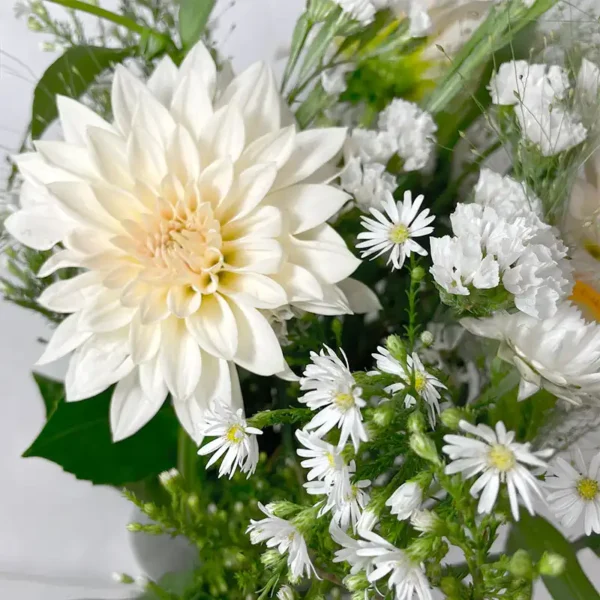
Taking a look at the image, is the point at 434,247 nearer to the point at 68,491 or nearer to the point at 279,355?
the point at 279,355

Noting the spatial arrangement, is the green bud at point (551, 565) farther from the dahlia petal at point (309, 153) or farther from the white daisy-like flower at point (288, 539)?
the dahlia petal at point (309, 153)

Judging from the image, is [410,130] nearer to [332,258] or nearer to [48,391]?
[332,258]

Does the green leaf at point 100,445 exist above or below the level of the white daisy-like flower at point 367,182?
below

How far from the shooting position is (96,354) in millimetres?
316

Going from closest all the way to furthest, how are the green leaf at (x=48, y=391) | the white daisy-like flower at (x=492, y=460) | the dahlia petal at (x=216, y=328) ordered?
1. the white daisy-like flower at (x=492, y=460)
2. the dahlia petal at (x=216, y=328)
3. the green leaf at (x=48, y=391)

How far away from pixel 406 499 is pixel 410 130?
18 centimetres

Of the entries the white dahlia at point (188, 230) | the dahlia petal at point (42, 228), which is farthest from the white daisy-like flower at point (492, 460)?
the dahlia petal at point (42, 228)

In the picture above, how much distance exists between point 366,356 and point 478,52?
0.62ft

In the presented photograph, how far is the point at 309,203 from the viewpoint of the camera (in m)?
0.30

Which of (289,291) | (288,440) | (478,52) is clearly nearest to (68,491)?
(288,440)

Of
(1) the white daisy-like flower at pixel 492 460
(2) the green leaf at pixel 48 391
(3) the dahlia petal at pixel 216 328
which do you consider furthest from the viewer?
(2) the green leaf at pixel 48 391

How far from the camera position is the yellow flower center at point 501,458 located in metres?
0.19

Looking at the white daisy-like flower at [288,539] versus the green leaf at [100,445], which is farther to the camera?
the green leaf at [100,445]

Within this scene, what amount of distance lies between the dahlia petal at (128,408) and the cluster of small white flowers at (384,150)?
0.50 ft
